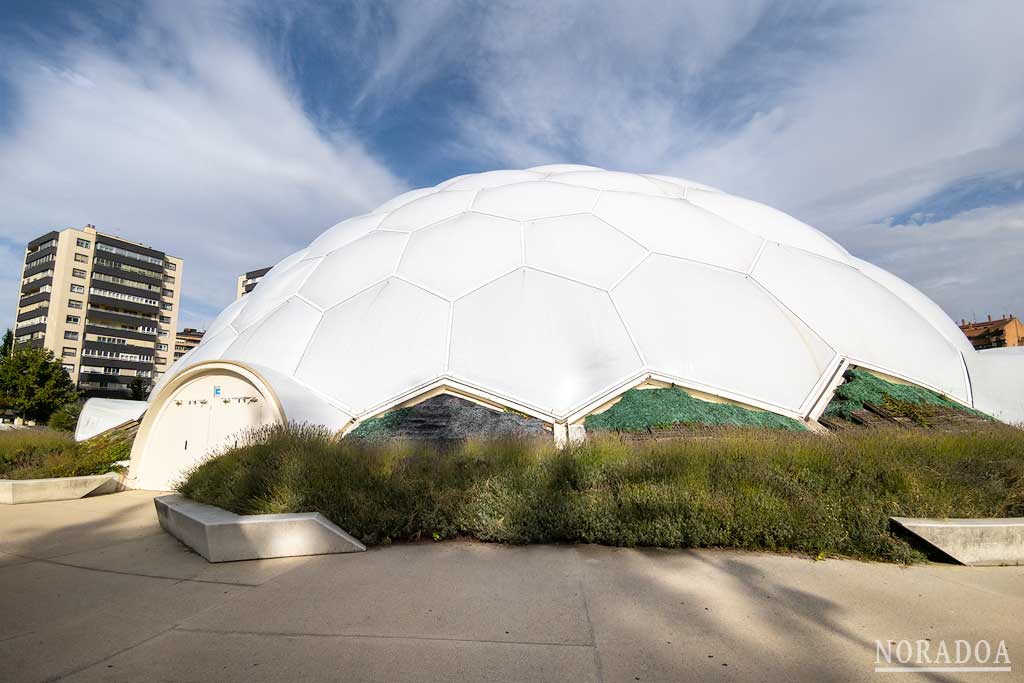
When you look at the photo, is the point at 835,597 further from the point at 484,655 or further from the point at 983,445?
the point at 983,445

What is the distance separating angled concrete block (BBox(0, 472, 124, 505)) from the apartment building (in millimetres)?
73068

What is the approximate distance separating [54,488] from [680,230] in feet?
38.0

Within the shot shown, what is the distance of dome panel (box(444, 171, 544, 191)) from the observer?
39.3 ft

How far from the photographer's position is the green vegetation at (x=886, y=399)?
23.8 feet

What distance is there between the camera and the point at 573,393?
7387 millimetres

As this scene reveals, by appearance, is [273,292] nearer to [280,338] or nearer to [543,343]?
[280,338]

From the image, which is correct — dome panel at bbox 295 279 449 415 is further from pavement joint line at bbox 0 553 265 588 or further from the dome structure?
pavement joint line at bbox 0 553 265 588

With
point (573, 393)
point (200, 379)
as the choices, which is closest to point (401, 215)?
point (200, 379)

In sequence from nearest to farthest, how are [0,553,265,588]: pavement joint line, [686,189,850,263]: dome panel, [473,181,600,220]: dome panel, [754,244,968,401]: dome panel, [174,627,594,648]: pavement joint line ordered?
[174,627,594,648]: pavement joint line → [0,553,265,588]: pavement joint line → [754,244,968,401]: dome panel → [473,181,600,220]: dome panel → [686,189,850,263]: dome panel

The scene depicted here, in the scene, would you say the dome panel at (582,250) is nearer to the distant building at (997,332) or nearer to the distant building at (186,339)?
the distant building at (997,332)

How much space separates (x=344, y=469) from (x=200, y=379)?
4.79m

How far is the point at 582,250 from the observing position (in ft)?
29.1

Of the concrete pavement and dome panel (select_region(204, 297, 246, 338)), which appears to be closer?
the concrete pavement

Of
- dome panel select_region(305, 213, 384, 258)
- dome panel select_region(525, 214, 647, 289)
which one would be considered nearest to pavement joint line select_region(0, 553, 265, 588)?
dome panel select_region(525, 214, 647, 289)
